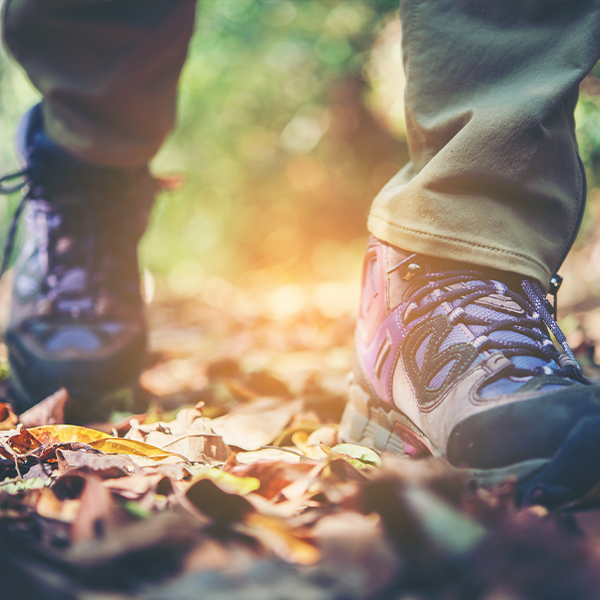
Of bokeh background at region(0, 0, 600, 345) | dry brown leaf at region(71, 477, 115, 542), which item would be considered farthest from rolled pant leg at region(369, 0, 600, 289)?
bokeh background at region(0, 0, 600, 345)

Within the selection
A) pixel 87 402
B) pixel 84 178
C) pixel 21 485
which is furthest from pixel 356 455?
pixel 84 178

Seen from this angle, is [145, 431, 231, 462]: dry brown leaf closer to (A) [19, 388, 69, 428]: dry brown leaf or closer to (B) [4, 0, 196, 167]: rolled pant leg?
(A) [19, 388, 69, 428]: dry brown leaf

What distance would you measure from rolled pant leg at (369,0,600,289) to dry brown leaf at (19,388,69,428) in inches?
31.9

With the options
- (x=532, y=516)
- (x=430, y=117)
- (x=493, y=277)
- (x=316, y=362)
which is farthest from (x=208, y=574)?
(x=316, y=362)

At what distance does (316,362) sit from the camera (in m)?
1.94

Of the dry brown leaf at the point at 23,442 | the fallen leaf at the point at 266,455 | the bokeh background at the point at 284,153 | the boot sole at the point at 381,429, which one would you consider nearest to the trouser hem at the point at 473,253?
the boot sole at the point at 381,429

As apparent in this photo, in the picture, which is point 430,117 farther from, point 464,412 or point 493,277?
point 464,412

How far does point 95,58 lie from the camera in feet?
4.20

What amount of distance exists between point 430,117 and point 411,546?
812 millimetres

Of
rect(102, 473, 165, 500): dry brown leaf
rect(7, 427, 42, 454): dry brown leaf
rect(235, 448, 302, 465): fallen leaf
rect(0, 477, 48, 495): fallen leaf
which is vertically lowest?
rect(235, 448, 302, 465): fallen leaf

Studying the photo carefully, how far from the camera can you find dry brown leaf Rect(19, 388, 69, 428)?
1.04 m

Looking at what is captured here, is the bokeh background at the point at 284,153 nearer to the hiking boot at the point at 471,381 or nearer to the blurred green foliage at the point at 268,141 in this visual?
the blurred green foliage at the point at 268,141

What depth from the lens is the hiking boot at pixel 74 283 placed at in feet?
4.00

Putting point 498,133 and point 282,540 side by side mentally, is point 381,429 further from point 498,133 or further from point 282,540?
point 498,133
